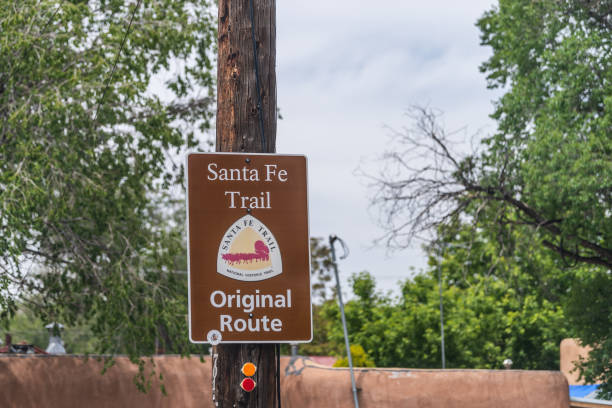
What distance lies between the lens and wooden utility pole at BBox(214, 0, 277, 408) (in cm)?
552

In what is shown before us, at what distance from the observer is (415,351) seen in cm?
2964

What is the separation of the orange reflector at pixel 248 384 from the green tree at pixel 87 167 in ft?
29.5

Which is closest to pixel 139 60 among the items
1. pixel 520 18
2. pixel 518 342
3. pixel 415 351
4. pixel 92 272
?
pixel 92 272

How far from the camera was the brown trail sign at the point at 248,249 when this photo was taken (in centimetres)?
517

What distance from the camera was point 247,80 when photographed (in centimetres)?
559

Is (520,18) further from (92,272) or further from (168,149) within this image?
(92,272)

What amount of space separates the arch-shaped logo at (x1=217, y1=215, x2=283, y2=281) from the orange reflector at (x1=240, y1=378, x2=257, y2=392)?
0.60 meters

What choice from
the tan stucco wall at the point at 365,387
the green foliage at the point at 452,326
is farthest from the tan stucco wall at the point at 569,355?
the tan stucco wall at the point at 365,387

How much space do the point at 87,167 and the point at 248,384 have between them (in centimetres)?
1099

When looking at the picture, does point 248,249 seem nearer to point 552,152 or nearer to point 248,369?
point 248,369

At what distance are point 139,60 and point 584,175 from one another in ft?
27.8

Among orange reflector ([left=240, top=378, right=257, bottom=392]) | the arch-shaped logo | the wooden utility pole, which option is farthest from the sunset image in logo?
orange reflector ([left=240, top=378, right=257, bottom=392])

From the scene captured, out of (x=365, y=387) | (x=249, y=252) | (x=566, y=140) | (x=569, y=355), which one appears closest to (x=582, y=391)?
(x=365, y=387)

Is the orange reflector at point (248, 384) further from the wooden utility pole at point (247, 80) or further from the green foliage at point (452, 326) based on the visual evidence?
the green foliage at point (452, 326)
